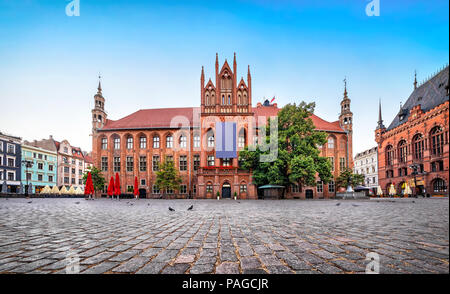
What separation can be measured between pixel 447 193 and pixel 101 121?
46.0 meters

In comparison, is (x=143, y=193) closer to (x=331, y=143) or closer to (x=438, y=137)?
(x=331, y=143)

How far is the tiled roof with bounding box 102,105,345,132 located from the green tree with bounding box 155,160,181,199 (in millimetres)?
7720

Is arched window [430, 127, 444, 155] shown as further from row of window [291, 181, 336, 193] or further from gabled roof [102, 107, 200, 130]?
gabled roof [102, 107, 200, 130]

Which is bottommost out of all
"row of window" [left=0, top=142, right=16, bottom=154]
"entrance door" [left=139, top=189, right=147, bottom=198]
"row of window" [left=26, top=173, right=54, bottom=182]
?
"entrance door" [left=139, top=189, right=147, bottom=198]

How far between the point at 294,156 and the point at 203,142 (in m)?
14.9

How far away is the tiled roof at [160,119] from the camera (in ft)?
130

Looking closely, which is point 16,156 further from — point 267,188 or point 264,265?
point 264,265

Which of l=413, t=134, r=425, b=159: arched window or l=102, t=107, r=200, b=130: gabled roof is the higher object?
l=102, t=107, r=200, b=130: gabled roof

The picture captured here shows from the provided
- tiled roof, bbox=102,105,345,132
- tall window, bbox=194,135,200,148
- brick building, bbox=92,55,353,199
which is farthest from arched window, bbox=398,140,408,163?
tiled roof, bbox=102,105,345,132

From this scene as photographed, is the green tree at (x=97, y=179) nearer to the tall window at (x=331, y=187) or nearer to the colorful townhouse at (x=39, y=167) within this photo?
the colorful townhouse at (x=39, y=167)

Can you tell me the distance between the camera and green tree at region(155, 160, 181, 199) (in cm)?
3416

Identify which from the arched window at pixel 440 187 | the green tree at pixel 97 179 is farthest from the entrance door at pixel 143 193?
the arched window at pixel 440 187

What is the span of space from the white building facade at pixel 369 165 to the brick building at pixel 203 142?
26.4m

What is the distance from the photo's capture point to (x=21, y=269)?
2.41 m
